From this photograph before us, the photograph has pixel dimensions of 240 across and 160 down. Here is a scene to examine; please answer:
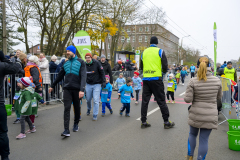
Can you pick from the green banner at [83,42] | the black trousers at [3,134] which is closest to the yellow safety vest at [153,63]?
the black trousers at [3,134]

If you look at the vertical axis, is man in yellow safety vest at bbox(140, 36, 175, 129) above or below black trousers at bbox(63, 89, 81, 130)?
above

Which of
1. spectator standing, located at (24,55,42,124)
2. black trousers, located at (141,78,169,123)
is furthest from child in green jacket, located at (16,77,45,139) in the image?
black trousers, located at (141,78,169,123)

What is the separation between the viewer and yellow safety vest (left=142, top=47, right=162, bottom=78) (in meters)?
5.60

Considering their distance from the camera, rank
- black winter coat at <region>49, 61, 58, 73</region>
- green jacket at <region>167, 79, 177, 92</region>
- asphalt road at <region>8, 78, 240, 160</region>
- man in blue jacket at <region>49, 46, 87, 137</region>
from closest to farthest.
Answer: asphalt road at <region>8, 78, 240, 160</region> → man in blue jacket at <region>49, 46, 87, 137</region> → green jacket at <region>167, 79, 177, 92</region> → black winter coat at <region>49, 61, 58, 73</region>

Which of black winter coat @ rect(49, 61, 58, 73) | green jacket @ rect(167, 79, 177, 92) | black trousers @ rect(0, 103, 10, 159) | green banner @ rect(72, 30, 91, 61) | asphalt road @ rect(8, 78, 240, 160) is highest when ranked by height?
green banner @ rect(72, 30, 91, 61)

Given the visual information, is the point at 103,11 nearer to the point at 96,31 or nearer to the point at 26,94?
the point at 96,31

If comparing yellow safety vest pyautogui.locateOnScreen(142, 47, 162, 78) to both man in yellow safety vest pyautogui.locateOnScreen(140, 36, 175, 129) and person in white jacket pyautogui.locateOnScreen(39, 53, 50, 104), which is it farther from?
person in white jacket pyautogui.locateOnScreen(39, 53, 50, 104)

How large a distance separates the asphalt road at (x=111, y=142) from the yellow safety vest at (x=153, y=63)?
4.77 feet

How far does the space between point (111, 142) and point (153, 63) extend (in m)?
2.19

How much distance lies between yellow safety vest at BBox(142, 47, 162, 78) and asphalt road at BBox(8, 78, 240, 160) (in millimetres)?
1454

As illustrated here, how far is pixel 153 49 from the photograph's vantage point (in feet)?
18.6

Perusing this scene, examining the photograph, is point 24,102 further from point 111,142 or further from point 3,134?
point 111,142

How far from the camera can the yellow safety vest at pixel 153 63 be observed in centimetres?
560

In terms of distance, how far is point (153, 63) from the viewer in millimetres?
5613
